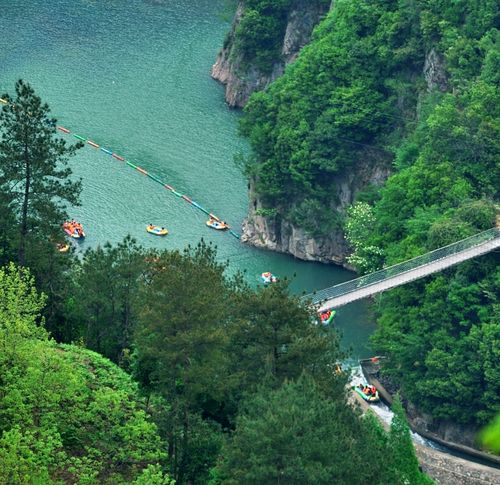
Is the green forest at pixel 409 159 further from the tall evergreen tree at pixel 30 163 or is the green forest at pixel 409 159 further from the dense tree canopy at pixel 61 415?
the dense tree canopy at pixel 61 415

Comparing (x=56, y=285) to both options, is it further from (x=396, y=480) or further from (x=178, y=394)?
(x=396, y=480)

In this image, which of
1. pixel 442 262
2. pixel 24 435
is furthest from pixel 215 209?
pixel 24 435

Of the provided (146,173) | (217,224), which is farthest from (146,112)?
(217,224)

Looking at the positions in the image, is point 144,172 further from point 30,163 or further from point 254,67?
point 30,163

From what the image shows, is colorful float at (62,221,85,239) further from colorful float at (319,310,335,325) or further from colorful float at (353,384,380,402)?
colorful float at (353,384,380,402)

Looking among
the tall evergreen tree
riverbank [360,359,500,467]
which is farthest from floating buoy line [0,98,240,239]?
the tall evergreen tree
